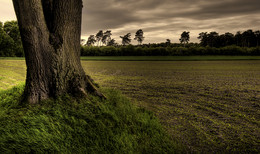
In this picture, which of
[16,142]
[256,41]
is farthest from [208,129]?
[256,41]

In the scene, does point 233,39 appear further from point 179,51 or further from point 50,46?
point 50,46

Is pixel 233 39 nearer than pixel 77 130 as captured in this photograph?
No

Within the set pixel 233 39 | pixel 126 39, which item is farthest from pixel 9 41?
pixel 233 39

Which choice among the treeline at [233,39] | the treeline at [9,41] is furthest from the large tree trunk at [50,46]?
the treeline at [233,39]

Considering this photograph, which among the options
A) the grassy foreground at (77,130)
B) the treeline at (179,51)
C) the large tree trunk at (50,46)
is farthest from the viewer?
the treeline at (179,51)

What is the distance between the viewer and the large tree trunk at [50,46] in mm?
3459

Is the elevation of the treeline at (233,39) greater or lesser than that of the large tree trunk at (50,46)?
greater

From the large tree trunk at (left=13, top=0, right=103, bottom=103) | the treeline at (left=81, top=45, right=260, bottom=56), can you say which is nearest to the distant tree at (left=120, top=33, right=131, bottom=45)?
the treeline at (left=81, top=45, right=260, bottom=56)

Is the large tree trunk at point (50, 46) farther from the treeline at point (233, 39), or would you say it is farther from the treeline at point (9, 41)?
the treeline at point (233, 39)

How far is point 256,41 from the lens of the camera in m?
98.5

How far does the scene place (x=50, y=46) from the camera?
3732 millimetres

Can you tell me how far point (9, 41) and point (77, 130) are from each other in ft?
216

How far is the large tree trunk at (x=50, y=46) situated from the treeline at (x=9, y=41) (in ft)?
208

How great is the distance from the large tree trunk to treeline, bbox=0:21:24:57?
63250 millimetres
